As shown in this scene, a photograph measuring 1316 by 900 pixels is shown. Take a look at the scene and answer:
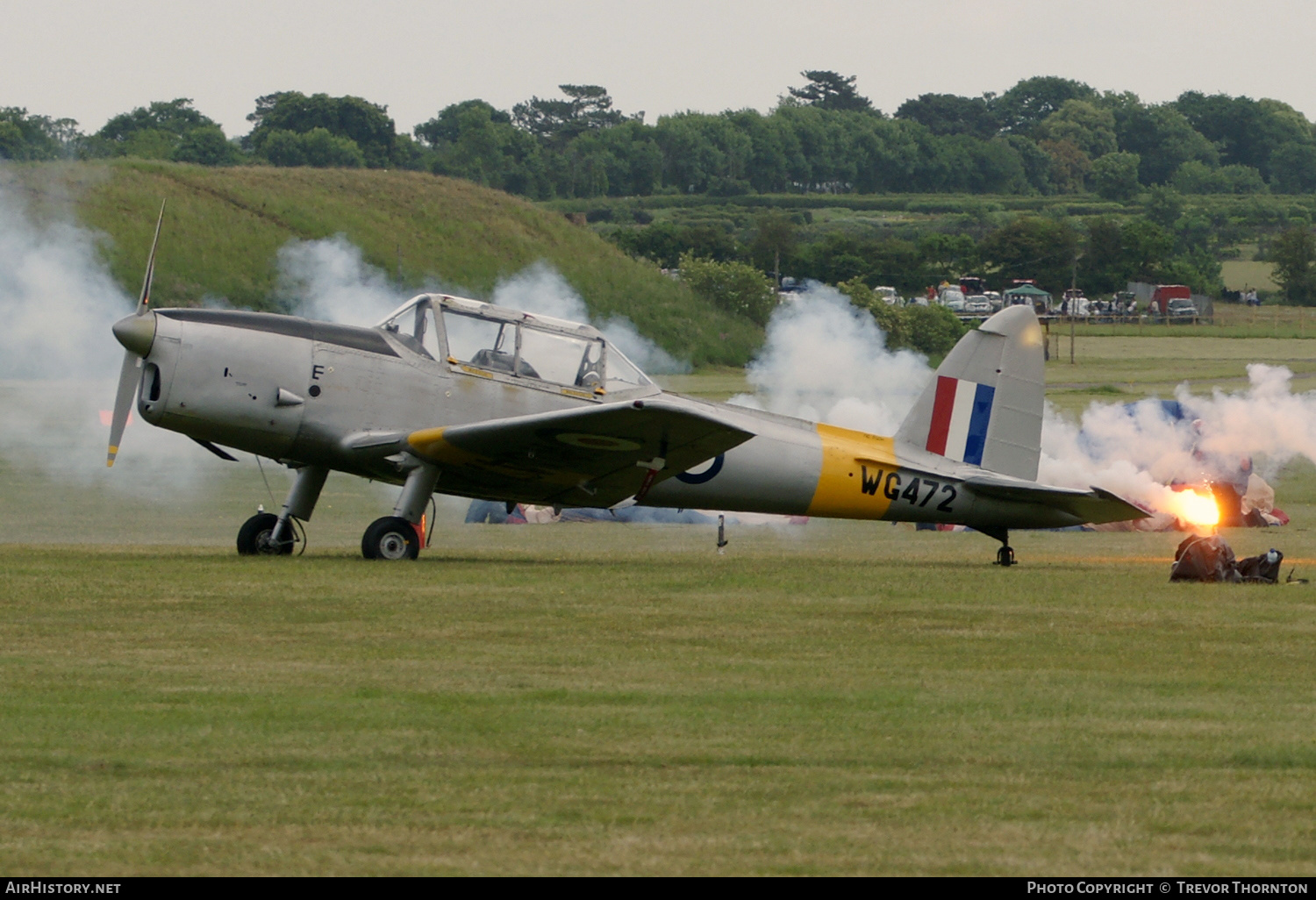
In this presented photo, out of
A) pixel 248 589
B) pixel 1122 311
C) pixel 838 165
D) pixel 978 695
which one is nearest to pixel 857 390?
pixel 248 589

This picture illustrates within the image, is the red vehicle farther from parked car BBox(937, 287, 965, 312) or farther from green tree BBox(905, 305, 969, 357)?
green tree BBox(905, 305, 969, 357)

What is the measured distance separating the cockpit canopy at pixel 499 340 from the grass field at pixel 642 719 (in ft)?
6.71

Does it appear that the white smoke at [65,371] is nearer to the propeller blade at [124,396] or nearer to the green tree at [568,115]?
the propeller blade at [124,396]

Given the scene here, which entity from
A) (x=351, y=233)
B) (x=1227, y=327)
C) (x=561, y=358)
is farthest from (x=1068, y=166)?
(x=561, y=358)

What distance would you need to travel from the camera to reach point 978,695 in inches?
372

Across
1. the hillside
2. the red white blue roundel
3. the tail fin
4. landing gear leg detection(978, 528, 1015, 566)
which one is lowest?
landing gear leg detection(978, 528, 1015, 566)

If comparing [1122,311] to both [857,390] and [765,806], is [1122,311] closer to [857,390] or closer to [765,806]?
[857,390]

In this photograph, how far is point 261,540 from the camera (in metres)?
17.3

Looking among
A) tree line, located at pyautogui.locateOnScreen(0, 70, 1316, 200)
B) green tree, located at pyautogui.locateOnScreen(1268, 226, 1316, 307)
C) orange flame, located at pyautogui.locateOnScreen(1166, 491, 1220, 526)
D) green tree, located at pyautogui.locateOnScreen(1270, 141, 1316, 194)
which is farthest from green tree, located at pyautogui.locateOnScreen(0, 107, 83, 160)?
green tree, located at pyautogui.locateOnScreen(1270, 141, 1316, 194)

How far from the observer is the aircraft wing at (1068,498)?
695 inches

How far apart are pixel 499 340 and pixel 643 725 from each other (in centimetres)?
932

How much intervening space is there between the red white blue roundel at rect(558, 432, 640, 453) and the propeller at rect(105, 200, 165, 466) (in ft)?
12.6

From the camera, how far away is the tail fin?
18.8m

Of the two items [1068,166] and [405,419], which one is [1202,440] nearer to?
[405,419]
